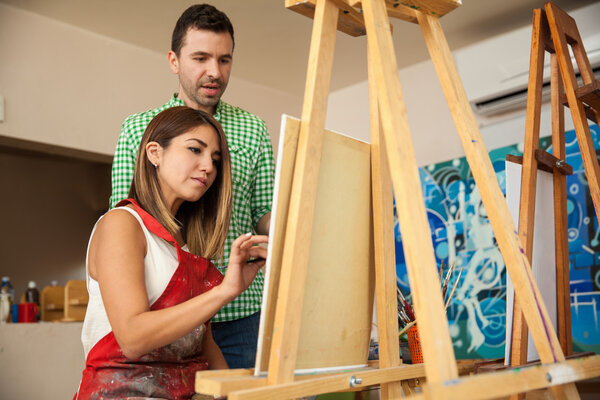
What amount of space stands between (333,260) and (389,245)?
178 millimetres

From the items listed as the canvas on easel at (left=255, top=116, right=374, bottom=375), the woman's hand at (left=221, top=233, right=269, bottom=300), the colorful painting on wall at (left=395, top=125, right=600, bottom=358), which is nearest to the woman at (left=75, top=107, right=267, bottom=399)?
the woman's hand at (left=221, top=233, right=269, bottom=300)

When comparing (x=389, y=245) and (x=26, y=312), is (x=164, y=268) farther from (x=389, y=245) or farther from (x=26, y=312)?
(x=26, y=312)

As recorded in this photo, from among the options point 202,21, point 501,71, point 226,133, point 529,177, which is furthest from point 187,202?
point 501,71

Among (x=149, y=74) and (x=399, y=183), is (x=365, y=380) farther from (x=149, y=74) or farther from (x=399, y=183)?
(x=149, y=74)

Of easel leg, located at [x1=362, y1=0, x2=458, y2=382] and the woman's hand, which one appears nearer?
easel leg, located at [x1=362, y1=0, x2=458, y2=382]

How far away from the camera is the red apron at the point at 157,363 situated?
1.14 meters

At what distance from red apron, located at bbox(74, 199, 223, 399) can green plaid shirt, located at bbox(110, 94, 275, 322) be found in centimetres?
40

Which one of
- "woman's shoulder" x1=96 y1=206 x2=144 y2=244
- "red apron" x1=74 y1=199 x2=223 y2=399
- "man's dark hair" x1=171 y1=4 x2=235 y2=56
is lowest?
"red apron" x1=74 y1=199 x2=223 y2=399

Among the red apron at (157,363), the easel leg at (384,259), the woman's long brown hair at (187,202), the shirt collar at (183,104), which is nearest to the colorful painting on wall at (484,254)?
the shirt collar at (183,104)

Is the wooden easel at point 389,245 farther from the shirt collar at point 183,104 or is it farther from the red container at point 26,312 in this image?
the red container at point 26,312

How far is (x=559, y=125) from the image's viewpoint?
1.81 metres

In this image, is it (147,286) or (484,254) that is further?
(484,254)

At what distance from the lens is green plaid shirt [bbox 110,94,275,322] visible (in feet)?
5.57

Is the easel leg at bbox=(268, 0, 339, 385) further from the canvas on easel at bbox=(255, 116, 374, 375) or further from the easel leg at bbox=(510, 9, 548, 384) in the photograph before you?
the easel leg at bbox=(510, 9, 548, 384)
